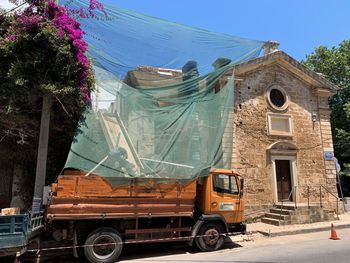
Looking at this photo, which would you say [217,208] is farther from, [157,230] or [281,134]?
[281,134]

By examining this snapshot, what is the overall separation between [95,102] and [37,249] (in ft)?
13.7

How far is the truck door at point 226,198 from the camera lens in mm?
9430

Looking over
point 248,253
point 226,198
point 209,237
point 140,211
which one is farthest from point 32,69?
point 248,253

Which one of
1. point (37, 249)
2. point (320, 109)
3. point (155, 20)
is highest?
point (155, 20)

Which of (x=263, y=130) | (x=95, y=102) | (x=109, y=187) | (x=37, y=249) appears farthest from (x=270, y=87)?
(x=37, y=249)

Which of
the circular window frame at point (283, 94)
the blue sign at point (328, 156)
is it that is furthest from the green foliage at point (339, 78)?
the circular window frame at point (283, 94)

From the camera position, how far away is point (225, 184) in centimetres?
976

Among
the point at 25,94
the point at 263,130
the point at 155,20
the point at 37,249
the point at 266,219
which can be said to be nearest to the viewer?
the point at 37,249

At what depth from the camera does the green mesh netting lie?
8.80m

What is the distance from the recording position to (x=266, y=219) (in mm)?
14219

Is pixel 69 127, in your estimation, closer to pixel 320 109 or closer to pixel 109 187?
pixel 109 187

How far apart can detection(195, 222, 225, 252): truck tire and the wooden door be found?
7203 mm

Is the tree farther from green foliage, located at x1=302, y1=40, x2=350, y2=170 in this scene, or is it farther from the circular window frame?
green foliage, located at x1=302, y1=40, x2=350, y2=170

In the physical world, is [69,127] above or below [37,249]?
above
